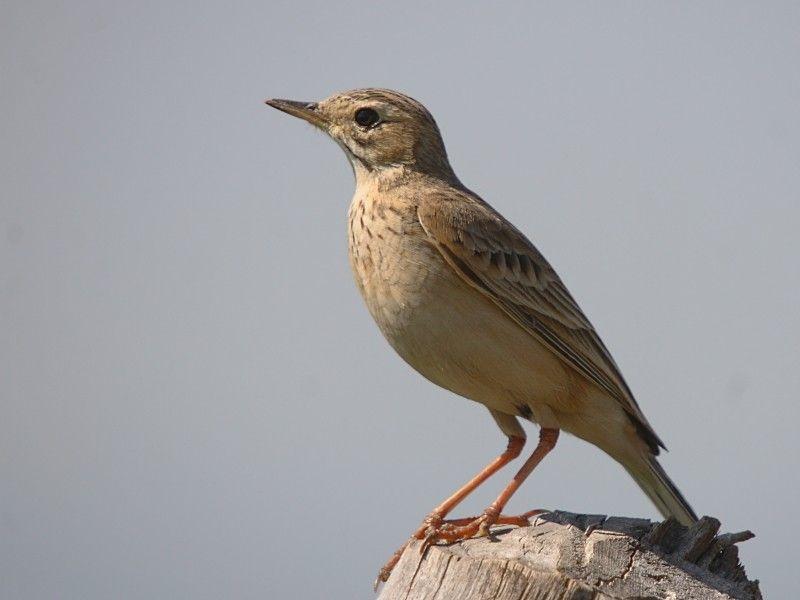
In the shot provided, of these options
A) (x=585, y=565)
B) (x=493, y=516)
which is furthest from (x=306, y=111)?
(x=585, y=565)

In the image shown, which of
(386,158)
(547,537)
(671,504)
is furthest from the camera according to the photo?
(386,158)

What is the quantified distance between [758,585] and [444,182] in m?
4.66

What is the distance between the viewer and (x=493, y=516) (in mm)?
7555

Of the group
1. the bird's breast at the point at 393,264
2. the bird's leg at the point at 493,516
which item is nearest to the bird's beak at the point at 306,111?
the bird's breast at the point at 393,264

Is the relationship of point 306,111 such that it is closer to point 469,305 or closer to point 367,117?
point 367,117

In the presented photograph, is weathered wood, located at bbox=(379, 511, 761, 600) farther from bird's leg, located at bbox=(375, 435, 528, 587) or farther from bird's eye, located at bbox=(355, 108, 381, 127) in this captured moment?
bird's eye, located at bbox=(355, 108, 381, 127)

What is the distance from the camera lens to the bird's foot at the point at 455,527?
22.7ft

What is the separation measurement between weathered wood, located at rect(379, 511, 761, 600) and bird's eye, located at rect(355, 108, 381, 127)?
435 centimetres

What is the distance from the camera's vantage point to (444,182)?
31.6 ft

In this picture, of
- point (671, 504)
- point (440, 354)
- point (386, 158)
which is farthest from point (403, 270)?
point (671, 504)

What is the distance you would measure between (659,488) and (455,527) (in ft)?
7.44

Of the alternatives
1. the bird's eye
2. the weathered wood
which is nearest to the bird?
the bird's eye

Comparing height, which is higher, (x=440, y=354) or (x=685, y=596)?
(x=440, y=354)

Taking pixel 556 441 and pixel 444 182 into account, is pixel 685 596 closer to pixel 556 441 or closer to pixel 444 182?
pixel 556 441
